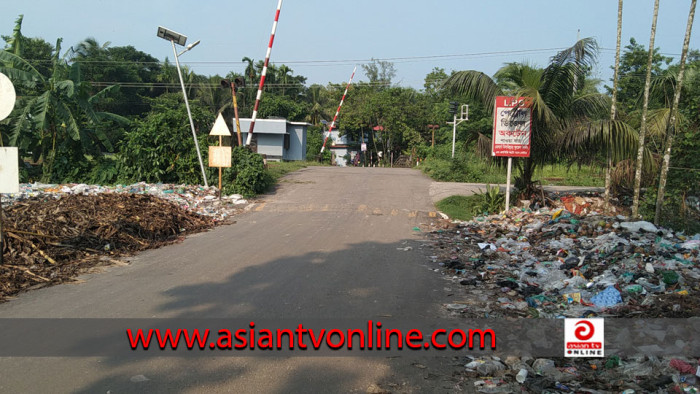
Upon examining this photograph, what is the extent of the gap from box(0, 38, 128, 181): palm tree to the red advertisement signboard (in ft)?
47.5

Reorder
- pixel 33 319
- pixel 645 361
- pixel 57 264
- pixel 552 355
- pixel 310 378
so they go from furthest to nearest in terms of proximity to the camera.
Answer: pixel 57 264, pixel 33 319, pixel 552 355, pixel 645 361, pixel 310 378

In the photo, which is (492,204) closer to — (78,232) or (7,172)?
(78,232)

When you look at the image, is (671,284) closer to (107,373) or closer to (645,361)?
(645,361)

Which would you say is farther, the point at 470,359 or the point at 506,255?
the point at 506,255

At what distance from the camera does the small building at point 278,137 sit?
124ft

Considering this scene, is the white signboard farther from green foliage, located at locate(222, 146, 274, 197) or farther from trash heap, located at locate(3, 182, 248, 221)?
green foliage, located at locate(222, 146, 274, 197)

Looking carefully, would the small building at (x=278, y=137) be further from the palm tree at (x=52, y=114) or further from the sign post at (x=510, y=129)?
the sign post at (x=510, y=129)

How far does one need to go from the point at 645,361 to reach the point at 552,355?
0.75 metres

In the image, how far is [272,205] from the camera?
15516 mm

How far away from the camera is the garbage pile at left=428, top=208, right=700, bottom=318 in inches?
231

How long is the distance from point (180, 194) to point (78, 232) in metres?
7.01

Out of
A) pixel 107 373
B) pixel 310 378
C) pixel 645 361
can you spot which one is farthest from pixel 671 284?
pixel 107 373

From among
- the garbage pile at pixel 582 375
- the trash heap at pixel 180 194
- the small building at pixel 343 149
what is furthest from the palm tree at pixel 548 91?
the small building at pixel 343 149

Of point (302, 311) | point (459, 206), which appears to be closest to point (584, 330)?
point (302, 311)
